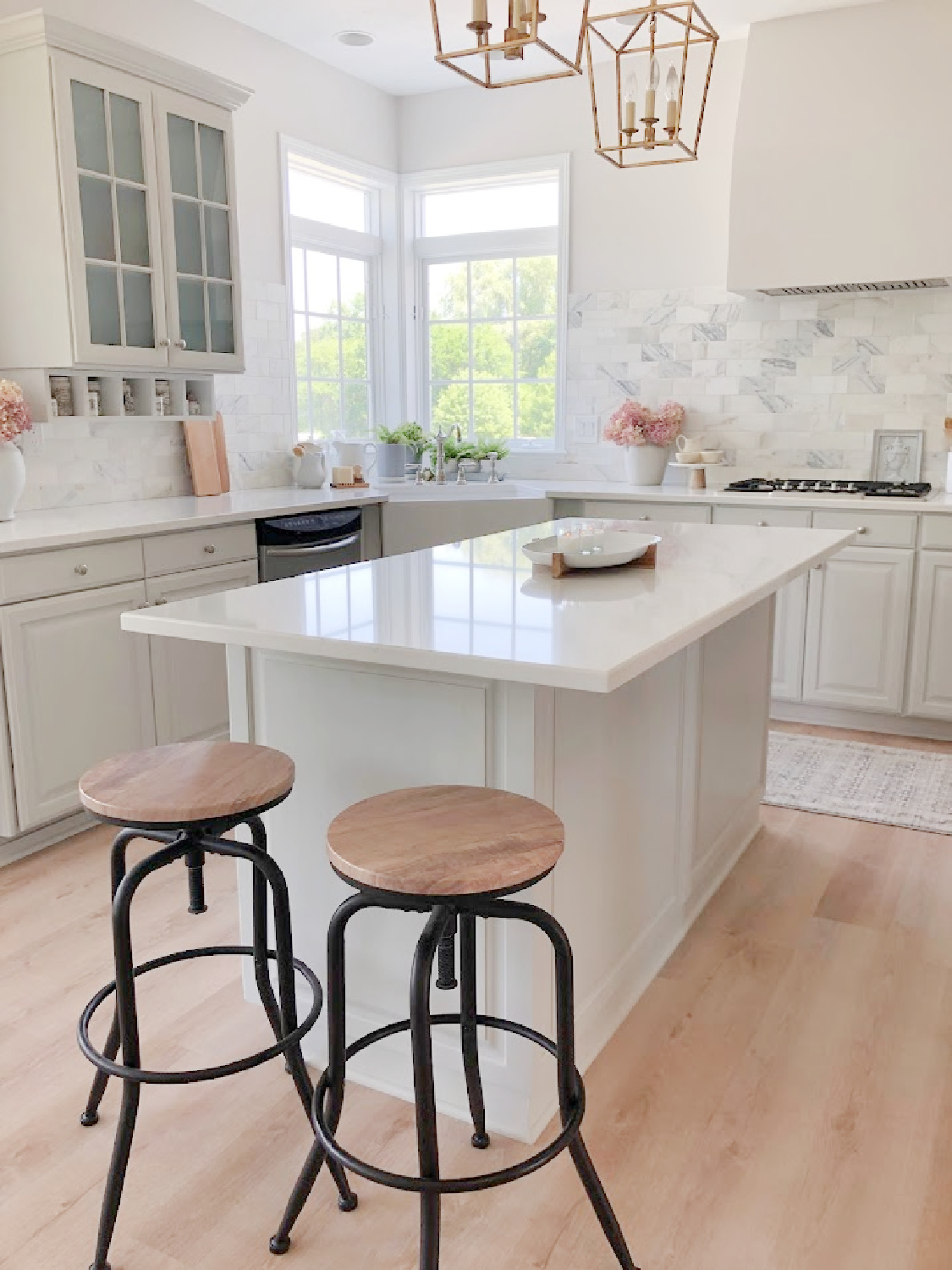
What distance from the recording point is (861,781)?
3693 millimetres

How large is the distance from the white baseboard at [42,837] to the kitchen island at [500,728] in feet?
3.86

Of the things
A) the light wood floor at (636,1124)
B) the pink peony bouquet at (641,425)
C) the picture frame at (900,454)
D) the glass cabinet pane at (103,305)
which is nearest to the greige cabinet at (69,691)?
the light wood floor at (636,1124)

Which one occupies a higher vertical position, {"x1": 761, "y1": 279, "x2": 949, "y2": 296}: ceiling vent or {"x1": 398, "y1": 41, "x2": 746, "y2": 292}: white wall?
{"x1": 398, "y1": 41, "x2": 746, "y2": 292}: white wall

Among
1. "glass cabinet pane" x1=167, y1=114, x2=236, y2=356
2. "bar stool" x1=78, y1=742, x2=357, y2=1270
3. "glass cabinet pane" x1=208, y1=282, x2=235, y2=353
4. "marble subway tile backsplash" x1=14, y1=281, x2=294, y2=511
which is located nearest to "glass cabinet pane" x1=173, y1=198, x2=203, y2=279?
"glass cabinet pane" x1=167, y1=114, x2=236, y2=356

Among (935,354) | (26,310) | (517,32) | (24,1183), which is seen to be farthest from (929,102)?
(24,1183)

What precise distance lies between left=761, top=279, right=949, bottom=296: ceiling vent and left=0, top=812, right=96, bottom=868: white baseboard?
11.0ft

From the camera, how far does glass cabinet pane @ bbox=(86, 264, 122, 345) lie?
3.40m

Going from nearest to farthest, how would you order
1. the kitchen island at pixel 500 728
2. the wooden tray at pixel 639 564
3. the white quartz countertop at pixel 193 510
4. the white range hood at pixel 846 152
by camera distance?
the kitchen island at pixel 500 728 → the wooden tray at pixel 639 564 → the white quartz countertop at pixel 193 510 → the white range hood at pixel 846 152

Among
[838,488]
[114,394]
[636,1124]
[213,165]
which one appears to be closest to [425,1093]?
[636,1124]

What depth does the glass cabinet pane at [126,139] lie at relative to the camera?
343 cm

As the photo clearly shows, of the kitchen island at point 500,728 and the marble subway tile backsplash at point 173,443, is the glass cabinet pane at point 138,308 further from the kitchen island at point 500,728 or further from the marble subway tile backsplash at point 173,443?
the kitchen island at point 500,728

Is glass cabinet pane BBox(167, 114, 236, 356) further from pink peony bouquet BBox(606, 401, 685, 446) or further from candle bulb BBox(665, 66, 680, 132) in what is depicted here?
candle bulb BBox(665, 66, 680, 132)

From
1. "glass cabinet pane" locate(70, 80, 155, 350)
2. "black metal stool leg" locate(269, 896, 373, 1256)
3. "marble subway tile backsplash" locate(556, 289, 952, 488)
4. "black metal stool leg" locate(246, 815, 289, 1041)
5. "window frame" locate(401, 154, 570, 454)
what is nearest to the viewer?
Result: "black metal stool leg" locate(269, 896, 373, 1256)

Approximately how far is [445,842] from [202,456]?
321 cm
